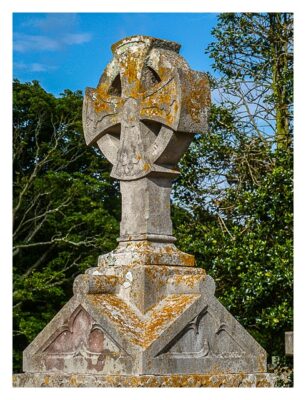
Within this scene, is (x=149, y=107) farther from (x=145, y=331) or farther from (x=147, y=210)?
(x=145, y=331)

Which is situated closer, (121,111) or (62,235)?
(121,111)

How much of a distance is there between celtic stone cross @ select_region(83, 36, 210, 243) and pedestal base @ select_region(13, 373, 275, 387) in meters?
1.31

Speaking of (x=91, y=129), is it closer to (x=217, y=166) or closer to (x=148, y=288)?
(x=148, y=288)

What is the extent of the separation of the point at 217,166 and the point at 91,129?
785cm

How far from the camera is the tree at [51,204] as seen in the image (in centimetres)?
2491

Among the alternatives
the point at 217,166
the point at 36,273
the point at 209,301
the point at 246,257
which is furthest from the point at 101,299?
the point at 36,273

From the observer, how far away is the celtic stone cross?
778 cm

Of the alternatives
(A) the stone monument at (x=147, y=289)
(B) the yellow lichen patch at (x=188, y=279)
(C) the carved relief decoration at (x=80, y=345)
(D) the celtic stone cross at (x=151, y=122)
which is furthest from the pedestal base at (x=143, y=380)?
(D) the celtic stone cross at (x=151, y=122)

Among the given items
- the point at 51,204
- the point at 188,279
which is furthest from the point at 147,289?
the point at 51,204

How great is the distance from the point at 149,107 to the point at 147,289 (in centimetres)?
162

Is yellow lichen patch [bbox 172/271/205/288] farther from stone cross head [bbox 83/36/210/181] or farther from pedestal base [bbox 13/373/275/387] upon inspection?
stone cross head [bbox 83/36/210/181]

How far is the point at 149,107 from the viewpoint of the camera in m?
7.91

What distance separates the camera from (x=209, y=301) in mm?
7473

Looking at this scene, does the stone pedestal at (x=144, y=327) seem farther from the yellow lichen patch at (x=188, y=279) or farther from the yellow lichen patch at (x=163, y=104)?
the yellow lichen patch at (x=163, y=104)
